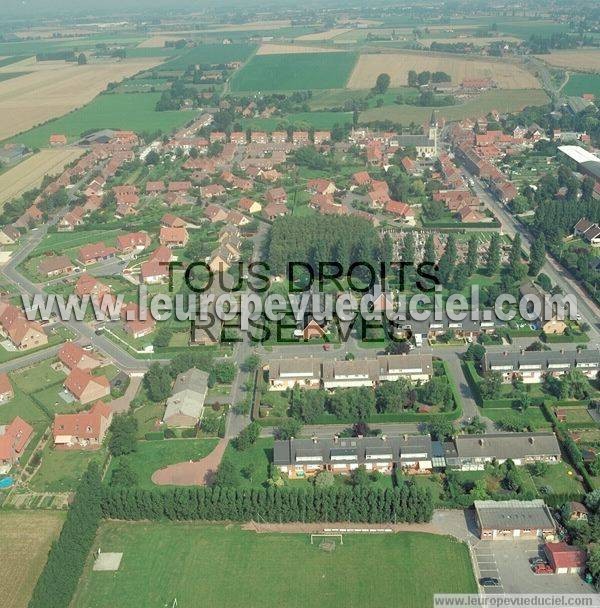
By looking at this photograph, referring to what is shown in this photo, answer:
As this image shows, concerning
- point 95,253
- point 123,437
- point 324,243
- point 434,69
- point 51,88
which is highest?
point 123,437

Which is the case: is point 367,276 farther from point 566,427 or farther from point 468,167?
point 468,167

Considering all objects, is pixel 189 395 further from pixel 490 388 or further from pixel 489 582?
pixel 489 582

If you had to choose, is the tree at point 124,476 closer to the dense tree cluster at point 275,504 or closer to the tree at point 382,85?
the dense tree cluster at point 275,504

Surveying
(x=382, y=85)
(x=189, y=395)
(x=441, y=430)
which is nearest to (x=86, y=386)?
(x=189, y=395)

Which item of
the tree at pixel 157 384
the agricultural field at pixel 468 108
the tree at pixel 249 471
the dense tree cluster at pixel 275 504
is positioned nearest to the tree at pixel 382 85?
the agricultural field at pixel 468 108

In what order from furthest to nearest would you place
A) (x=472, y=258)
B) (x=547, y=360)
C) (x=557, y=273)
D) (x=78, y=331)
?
(x=557, y=273) < (x=472, y=258) < (x=78, y=331) < (x=547, y=360)

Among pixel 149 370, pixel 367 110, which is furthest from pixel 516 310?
pixel 367 110

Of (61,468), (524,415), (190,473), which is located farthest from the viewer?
(524,415)
